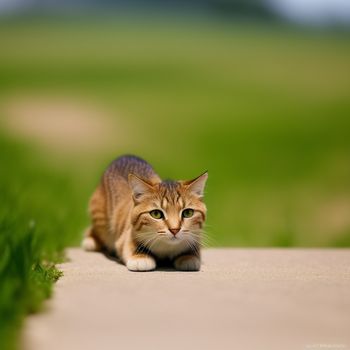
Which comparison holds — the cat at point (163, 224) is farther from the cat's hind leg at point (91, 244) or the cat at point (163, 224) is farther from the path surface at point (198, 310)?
the cat's hind leg at point (91, 244)

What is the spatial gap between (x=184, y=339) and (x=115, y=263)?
7.23ft

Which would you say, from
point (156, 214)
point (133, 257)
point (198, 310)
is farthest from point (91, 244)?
point (198, 310)

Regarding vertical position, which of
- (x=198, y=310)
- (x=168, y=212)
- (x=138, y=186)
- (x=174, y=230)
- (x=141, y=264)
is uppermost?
(x=138, y=186)

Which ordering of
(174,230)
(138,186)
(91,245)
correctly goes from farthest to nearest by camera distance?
(91,245) → (138,186) → (174,230)

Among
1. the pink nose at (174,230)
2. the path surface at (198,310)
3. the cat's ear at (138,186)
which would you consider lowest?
the path surface at (198,310)

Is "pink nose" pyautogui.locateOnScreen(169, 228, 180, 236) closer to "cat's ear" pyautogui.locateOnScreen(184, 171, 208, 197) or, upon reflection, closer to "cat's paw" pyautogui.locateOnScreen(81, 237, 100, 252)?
"cat's ear" pyautogui.locateOnScreen(184, 171, 208, 197)

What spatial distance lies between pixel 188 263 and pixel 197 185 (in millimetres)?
552

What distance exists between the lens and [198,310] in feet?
12.7

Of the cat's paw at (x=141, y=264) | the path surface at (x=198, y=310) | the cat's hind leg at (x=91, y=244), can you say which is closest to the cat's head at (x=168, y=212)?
the cat's paw at (x=141, y=264)

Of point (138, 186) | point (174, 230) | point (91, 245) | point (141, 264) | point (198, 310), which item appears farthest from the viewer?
point (91, 245)

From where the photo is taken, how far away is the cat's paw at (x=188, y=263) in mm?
5055

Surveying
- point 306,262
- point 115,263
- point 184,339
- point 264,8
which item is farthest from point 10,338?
point 264,8

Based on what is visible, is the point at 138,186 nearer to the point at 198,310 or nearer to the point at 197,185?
the point at 197,185

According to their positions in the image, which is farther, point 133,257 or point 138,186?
point 138,186
